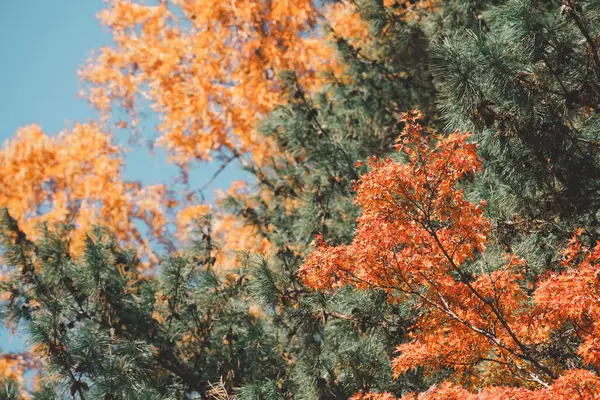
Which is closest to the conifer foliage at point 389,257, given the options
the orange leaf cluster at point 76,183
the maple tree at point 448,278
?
the maple tree at point 448,278

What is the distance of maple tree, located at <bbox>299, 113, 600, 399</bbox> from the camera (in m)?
3.39

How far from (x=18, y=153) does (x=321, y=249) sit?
9.38 metres

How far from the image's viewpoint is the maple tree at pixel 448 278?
134 inches

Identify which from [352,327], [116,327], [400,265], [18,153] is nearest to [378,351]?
[352,327]

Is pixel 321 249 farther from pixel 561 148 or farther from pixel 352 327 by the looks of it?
pixel 561 148

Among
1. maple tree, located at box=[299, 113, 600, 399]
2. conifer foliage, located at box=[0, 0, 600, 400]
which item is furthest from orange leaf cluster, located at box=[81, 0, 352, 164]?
maple tree, located at box=[299, 113, 600, 399]

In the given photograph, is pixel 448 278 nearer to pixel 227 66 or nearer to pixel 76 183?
pixel 227 66

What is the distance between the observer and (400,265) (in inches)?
143

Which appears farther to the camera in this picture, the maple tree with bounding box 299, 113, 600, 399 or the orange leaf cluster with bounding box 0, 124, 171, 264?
the orange leaf cluster with bounding box 0, 124, 171, 264

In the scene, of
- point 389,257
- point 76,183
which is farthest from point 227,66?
point 389,257

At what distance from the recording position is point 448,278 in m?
3.78

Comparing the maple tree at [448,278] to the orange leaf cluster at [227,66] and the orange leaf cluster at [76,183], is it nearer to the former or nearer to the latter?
the orange leaf cluster at [227,66]

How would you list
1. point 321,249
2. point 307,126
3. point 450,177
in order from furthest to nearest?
point 307,126
point 321,249
point 450,177

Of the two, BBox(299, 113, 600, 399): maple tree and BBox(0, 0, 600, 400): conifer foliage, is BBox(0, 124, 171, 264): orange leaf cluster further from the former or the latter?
BBox(299, 113, 600, 399): maple tree
